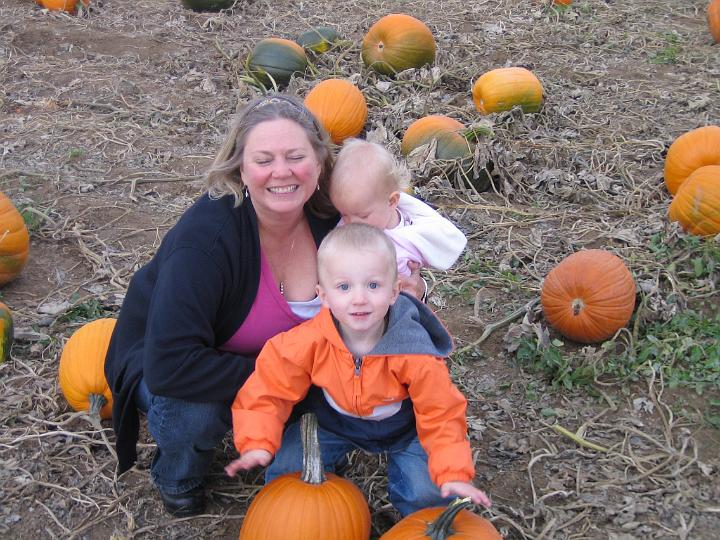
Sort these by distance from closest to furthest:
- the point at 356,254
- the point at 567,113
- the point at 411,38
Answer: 1. the point at 356,254
2. the point at 567,113
3. the point at 411,38

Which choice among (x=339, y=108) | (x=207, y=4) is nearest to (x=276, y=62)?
(x=339, y=108)

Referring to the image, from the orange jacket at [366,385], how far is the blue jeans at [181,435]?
8.2 inches

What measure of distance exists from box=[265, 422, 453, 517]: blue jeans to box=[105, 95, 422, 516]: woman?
0.26m

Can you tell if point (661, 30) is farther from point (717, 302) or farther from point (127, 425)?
point (127, 425)

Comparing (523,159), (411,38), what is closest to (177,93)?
Answer: (411,38)

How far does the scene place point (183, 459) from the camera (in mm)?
2992

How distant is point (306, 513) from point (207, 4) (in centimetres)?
833

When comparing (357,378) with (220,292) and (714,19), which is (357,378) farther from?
(714,19)

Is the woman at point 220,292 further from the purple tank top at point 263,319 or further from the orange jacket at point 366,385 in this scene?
the orange jacket at point 366,385

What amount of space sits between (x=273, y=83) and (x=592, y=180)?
10.6 ft

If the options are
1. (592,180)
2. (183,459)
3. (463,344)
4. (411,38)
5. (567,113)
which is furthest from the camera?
(411,38)

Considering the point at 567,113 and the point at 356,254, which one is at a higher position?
the point at 356,254

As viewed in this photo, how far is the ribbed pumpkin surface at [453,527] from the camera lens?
2482 mm

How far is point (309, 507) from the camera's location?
2.66 metres
